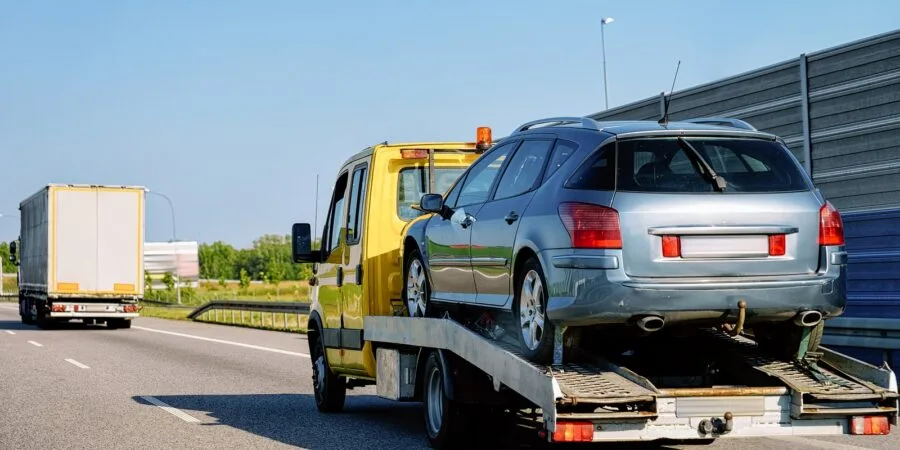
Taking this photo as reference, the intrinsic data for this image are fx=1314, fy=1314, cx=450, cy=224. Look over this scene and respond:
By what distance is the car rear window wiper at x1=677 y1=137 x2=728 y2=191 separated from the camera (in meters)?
7.03

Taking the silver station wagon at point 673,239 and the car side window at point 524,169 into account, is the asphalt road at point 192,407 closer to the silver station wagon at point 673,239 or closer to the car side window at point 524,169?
the car side window at point 524,169

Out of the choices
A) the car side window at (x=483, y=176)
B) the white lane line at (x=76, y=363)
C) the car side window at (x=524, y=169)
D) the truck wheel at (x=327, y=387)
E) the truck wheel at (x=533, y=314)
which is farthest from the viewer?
the white lane line at (x=76, y=363)

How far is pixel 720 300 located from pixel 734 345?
1017 mm

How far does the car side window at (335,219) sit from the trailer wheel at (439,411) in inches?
102

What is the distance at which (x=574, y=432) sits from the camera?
6.68 meters

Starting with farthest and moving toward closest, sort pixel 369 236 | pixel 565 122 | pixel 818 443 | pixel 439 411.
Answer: pixel 369 236, pixel 818 443, pixel 439 411, pixel 565 122

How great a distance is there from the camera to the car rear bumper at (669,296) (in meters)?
6.83

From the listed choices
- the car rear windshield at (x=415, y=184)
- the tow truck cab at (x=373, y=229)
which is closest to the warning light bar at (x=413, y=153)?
the tow truck cab at (x=373, y=229)

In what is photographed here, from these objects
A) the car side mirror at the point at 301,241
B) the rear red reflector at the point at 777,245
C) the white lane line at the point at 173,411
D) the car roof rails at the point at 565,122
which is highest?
the car roof rails at the point at 565,122

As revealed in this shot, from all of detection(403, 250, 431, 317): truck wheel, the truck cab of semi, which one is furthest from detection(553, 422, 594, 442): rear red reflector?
the truck cab of semi

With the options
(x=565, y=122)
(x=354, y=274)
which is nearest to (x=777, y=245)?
(x=565, y=122)

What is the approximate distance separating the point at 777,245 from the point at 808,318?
0.45m

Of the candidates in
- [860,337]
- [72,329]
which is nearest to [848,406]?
[860,337]

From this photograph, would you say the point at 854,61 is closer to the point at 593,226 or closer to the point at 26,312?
the point at 593,226
